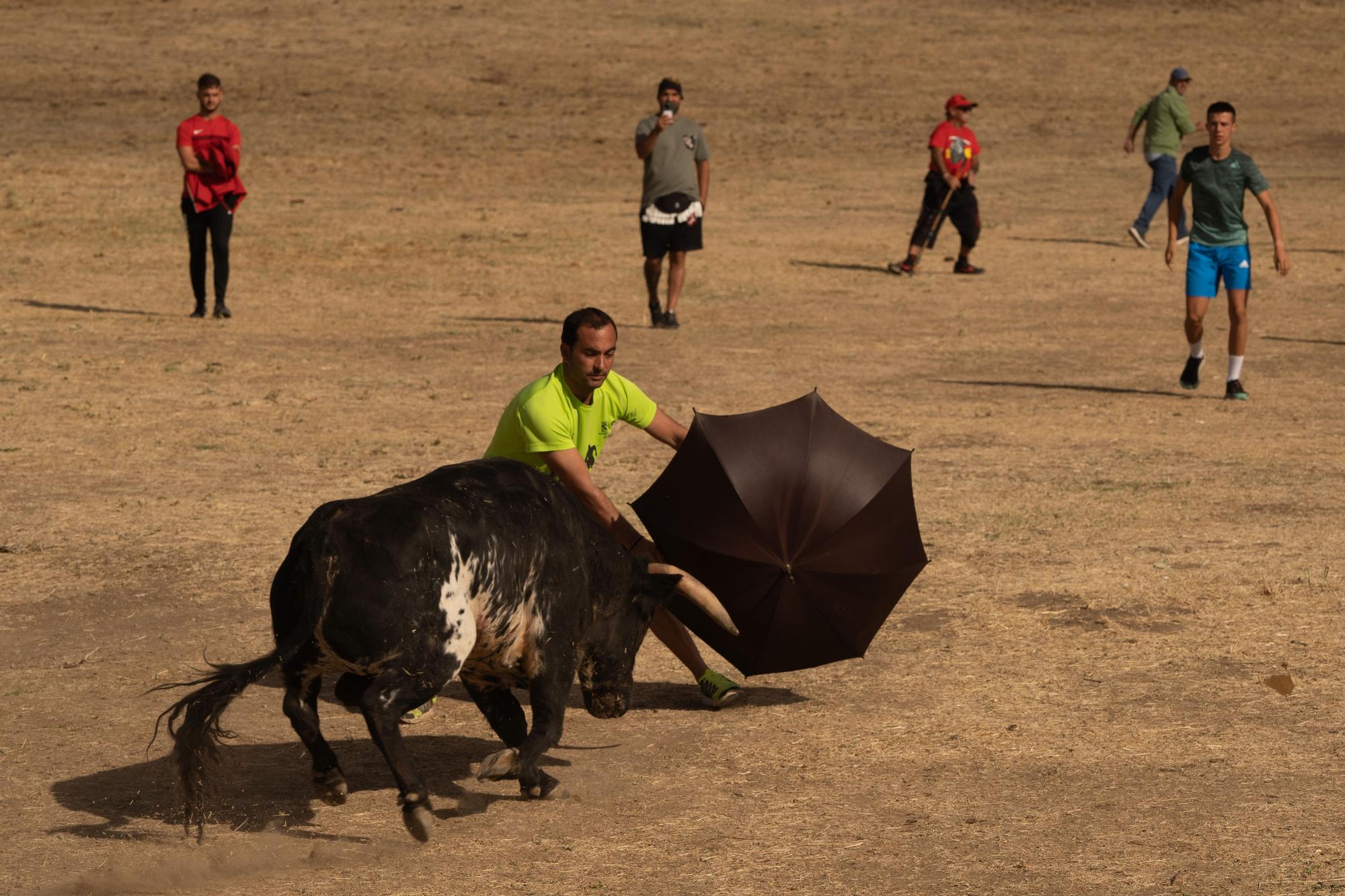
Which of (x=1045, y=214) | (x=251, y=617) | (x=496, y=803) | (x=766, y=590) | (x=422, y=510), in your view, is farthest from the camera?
(x=1045, y=214)

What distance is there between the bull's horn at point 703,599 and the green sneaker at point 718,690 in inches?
27.4

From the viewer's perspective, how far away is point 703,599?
21.6ft

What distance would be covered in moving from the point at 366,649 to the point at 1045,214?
23046mm

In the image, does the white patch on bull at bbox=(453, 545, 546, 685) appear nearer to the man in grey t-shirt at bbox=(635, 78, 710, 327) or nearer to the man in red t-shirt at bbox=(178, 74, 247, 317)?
the man in grey t-shirt at bbox=(635, 78, 710, 327)

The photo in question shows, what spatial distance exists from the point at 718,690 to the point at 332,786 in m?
1.85

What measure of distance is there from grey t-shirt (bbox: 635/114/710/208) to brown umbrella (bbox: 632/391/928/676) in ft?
32.0

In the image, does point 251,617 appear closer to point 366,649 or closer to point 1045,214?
point 366,649

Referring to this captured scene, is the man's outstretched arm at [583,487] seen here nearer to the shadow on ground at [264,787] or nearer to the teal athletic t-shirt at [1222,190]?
the shadow on ground at [264,787]

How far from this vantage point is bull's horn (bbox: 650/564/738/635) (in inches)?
259

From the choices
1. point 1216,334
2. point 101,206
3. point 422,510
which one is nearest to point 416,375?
point 1216,334

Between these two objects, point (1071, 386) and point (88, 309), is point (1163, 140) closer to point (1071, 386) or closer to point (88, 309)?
point (1071, 386)

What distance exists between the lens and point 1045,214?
2731 centimetres

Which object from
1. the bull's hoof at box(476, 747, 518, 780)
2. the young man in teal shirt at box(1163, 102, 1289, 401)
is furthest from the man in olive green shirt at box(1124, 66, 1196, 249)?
the bull's hoof at box(476, 747, 518, 780)

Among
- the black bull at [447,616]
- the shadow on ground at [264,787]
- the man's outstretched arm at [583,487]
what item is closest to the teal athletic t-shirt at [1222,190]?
the man's outstretched arm at [583,487]
